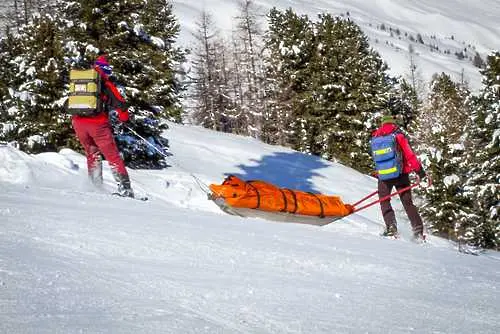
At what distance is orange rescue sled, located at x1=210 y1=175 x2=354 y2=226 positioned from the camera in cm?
859

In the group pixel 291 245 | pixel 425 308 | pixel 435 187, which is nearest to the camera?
pixel 425 308

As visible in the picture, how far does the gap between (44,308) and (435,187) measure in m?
21.4

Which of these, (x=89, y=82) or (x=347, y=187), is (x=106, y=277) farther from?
(x=347, y=187)

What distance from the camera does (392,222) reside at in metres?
9.35

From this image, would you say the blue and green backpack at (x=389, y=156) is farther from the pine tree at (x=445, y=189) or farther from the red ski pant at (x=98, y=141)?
the pine tree at (x=445, y=189)

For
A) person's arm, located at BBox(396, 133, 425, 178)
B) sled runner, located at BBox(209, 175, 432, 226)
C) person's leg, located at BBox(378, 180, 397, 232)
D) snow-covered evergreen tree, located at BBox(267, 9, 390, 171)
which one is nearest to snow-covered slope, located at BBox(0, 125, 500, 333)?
sled runner, located at BBox(209, 175, 432, 226)

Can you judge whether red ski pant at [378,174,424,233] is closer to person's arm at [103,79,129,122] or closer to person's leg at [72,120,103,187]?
person's arm at [103,79,129,122]

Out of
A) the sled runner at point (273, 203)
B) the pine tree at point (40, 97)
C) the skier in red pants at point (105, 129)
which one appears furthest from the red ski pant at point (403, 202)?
the pine tree at point (40, 97)

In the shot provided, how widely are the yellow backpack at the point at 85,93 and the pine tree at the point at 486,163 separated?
16.7m

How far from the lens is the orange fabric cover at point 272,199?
28.1 feet

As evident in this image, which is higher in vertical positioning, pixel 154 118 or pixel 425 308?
pixel 154 118

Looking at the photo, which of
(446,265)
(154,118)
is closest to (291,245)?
(446,265)

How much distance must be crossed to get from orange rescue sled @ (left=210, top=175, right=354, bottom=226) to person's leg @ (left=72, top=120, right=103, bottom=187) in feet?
5.98

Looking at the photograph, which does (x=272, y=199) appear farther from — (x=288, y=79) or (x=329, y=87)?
(x=288, y=79)
